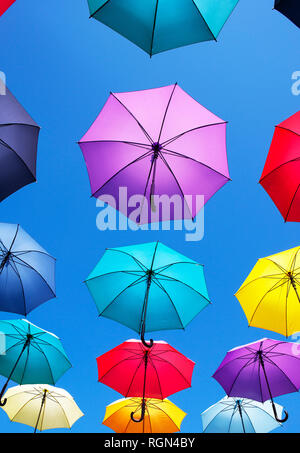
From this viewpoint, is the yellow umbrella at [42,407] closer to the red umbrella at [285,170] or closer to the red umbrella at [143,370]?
the red umbrella at [143,370]

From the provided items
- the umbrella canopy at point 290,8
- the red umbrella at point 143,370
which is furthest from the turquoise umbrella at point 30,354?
the umbrella canopy at point 290,8

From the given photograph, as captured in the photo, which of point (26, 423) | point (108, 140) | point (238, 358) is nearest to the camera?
point (108, 140)

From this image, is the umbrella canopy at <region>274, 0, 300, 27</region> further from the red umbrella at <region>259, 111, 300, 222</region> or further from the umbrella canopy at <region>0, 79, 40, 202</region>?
the umbrella canopy at <region>0, 79, 40, 202</region>

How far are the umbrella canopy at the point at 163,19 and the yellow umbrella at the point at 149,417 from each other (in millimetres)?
9804

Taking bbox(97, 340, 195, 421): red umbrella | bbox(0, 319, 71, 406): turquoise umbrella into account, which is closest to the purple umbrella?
bbox(97, 340, 195, 421): red umbrella

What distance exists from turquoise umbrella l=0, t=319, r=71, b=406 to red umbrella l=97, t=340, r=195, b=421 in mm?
1159

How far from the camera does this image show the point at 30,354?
9.19m

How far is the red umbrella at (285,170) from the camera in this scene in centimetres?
648

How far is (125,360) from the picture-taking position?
9.50 meters

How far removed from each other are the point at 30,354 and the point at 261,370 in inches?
242

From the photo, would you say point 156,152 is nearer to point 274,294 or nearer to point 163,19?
point 163,19

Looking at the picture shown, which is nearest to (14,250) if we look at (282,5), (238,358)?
(238,358)
